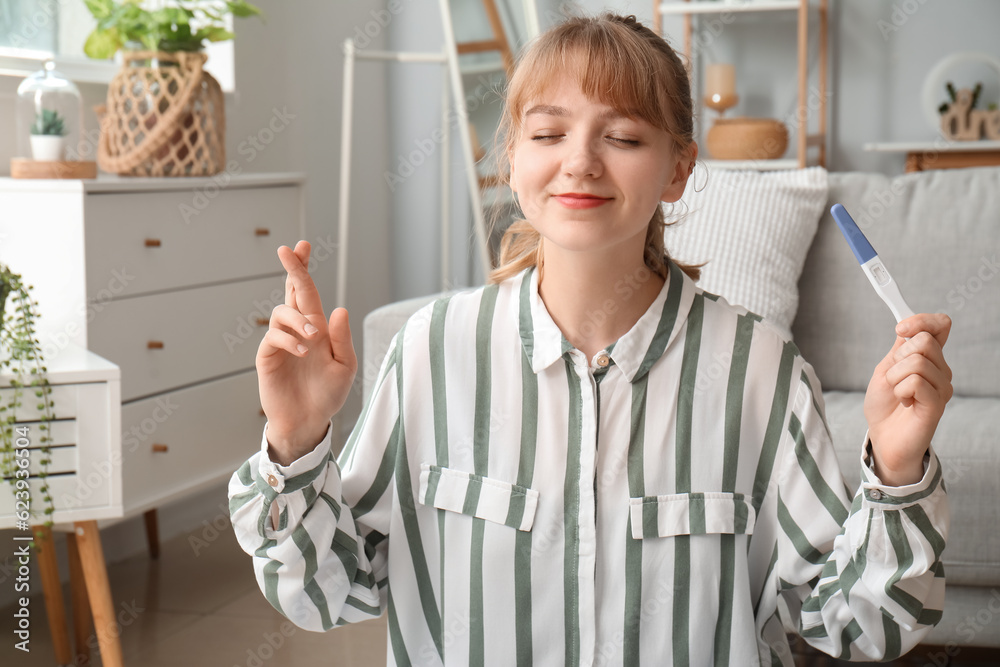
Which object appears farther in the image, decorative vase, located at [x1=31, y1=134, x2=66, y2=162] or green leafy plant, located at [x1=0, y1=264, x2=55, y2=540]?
decorative vase, located at [x1=31, y1=134, x2=66, y2=162]

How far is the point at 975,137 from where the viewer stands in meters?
3.33

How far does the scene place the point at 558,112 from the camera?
0.90m

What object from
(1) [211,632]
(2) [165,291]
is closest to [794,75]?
(2) [165,291]

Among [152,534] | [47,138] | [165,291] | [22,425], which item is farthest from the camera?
[152,534]

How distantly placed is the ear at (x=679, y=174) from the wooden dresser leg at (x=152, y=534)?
6.05 feet

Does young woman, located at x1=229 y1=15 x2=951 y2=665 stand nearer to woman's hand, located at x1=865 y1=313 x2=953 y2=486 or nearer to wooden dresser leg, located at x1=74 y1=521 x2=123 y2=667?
woman's hand, located at x1=865 y1=313 x2=953 y2=486

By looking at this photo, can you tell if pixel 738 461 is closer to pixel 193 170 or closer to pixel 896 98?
pixel 193 170

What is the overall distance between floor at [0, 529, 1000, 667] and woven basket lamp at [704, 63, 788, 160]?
6.10ft

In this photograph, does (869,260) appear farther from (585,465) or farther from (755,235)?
(755,235)

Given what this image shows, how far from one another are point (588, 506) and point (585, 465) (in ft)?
0.12

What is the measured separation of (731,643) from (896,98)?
3.15 meters

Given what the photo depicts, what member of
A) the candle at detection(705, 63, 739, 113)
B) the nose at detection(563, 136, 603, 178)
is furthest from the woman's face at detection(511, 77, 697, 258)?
the candle at detection(705, 63, 739, 113)

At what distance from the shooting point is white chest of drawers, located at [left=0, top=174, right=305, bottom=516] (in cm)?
189

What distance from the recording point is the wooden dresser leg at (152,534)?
7.98 feet
